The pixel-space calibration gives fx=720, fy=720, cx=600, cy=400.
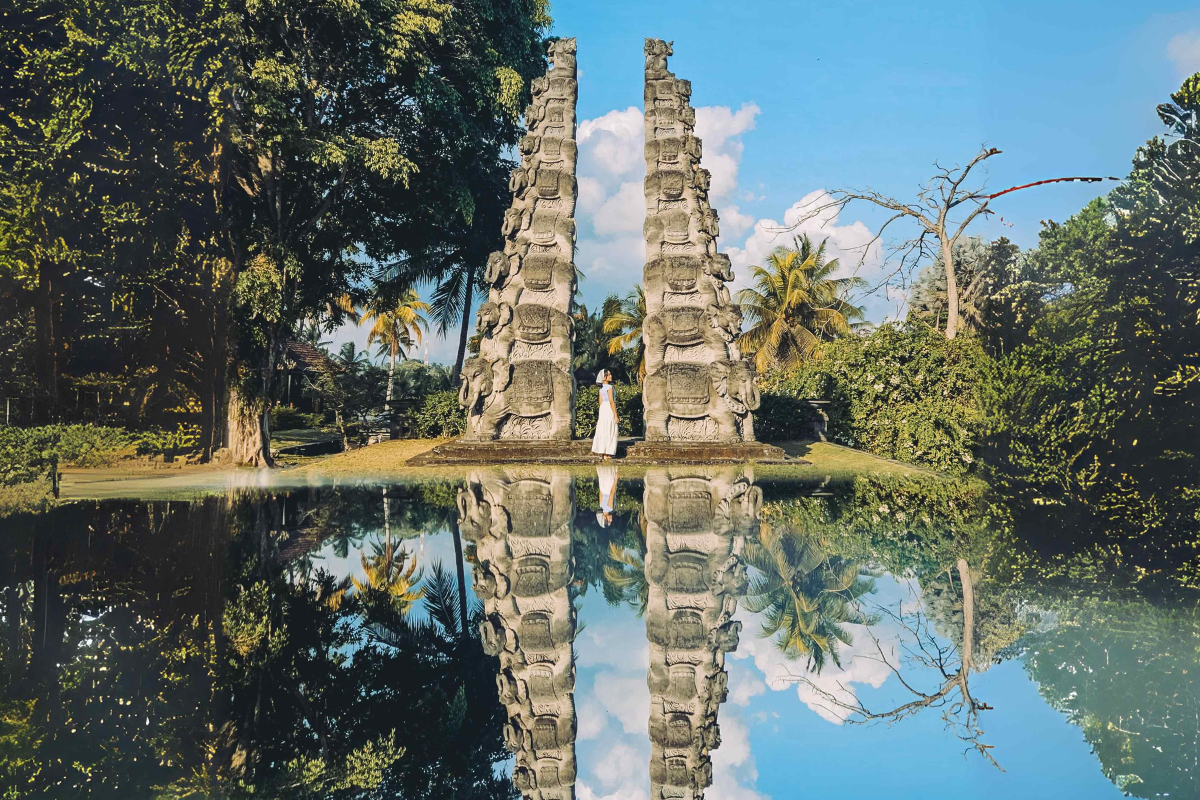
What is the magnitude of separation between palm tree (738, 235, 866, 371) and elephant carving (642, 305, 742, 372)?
64.3ft

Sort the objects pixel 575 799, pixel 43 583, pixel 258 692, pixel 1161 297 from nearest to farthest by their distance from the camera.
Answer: pixel 575 799, pixel 258 692, pixel 43 583, pixel 1161 297

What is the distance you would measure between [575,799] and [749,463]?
9.71m

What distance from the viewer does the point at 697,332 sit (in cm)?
1302

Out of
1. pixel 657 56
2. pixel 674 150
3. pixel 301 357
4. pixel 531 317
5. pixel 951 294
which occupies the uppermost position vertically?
pixel 657 56

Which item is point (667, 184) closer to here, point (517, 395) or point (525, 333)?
point (525, 333)

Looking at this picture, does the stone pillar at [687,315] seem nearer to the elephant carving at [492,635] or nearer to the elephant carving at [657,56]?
the elephant carving at [657,56]

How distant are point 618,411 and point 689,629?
14.5 meters

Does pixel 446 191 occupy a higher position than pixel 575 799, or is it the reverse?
pixel 446 191

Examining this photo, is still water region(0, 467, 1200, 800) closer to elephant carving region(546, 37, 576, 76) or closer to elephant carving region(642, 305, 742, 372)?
elephant carving region(642, 305, 742, 372)

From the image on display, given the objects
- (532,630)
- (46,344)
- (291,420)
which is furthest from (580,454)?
(291,420)

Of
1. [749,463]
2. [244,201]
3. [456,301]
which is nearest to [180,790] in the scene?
[749,463]

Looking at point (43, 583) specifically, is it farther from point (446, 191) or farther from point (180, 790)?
point (446, 191)

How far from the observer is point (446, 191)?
17484 mm

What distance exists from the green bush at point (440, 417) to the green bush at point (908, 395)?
9171mm
